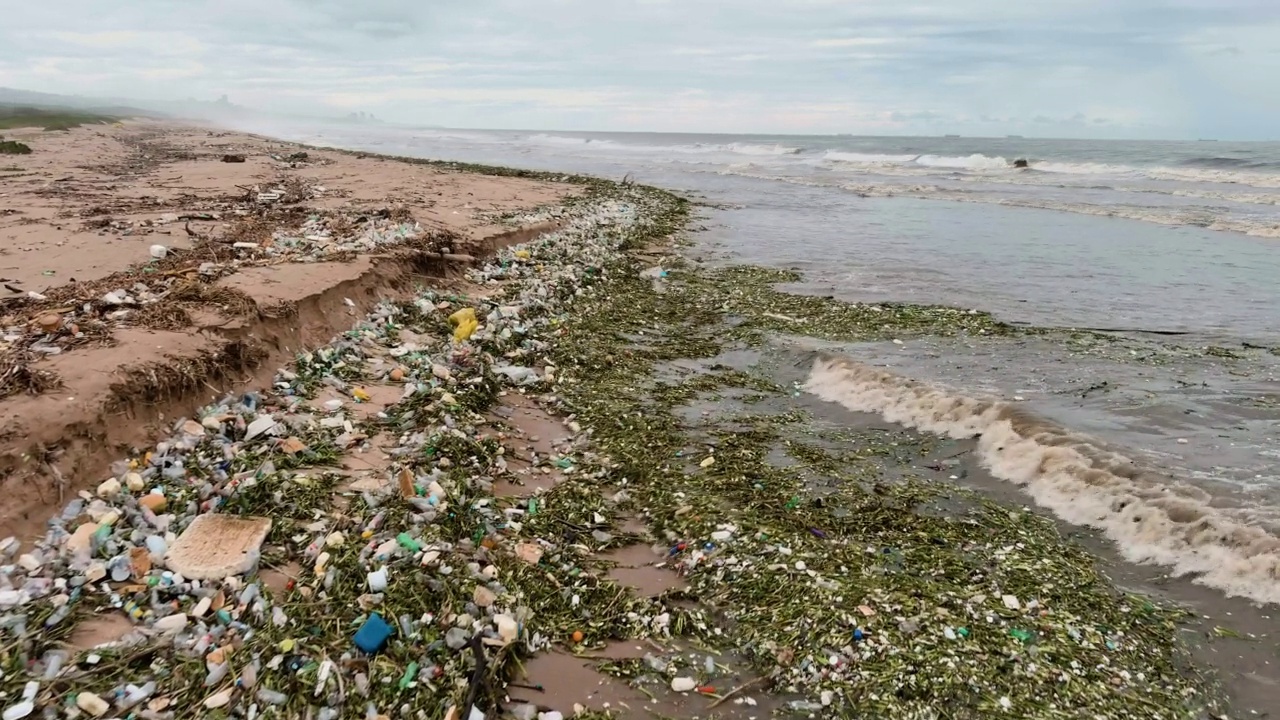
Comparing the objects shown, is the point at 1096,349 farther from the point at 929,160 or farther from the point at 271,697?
the point at 929,160

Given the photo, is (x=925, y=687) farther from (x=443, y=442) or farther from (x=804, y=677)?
(x=443, y=442)

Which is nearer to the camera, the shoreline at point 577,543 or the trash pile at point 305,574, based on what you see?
the trash pile at point 305,574

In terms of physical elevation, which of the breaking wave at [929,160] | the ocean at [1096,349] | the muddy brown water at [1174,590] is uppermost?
the breaking wave at [929,160]

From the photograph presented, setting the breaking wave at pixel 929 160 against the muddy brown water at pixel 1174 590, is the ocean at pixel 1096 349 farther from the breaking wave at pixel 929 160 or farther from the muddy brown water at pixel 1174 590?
the breaking wave at pixel 929 160

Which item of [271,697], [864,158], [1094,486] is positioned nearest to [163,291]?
[271,697]

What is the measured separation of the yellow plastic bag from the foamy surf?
4.33 metres

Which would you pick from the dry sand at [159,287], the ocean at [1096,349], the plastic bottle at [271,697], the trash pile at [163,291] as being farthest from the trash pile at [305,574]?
the ocean at [1096,349]

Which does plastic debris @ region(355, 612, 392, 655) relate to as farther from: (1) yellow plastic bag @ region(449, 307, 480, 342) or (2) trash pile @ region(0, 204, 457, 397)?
(1) yellow plastic bag @ region(449, 307, 480, 342)

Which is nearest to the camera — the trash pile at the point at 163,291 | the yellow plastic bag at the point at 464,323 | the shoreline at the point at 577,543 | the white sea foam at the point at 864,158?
the shoreline at the point at 577,543

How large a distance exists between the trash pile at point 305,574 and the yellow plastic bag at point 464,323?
2.23 m

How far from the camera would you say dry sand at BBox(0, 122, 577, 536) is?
4320 millimetres

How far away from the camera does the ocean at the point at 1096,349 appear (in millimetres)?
5512

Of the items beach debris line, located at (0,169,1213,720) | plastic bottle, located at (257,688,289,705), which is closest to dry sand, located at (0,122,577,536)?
beach debris line, located at (0,169,1213,720)

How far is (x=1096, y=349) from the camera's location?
9.34 metres
